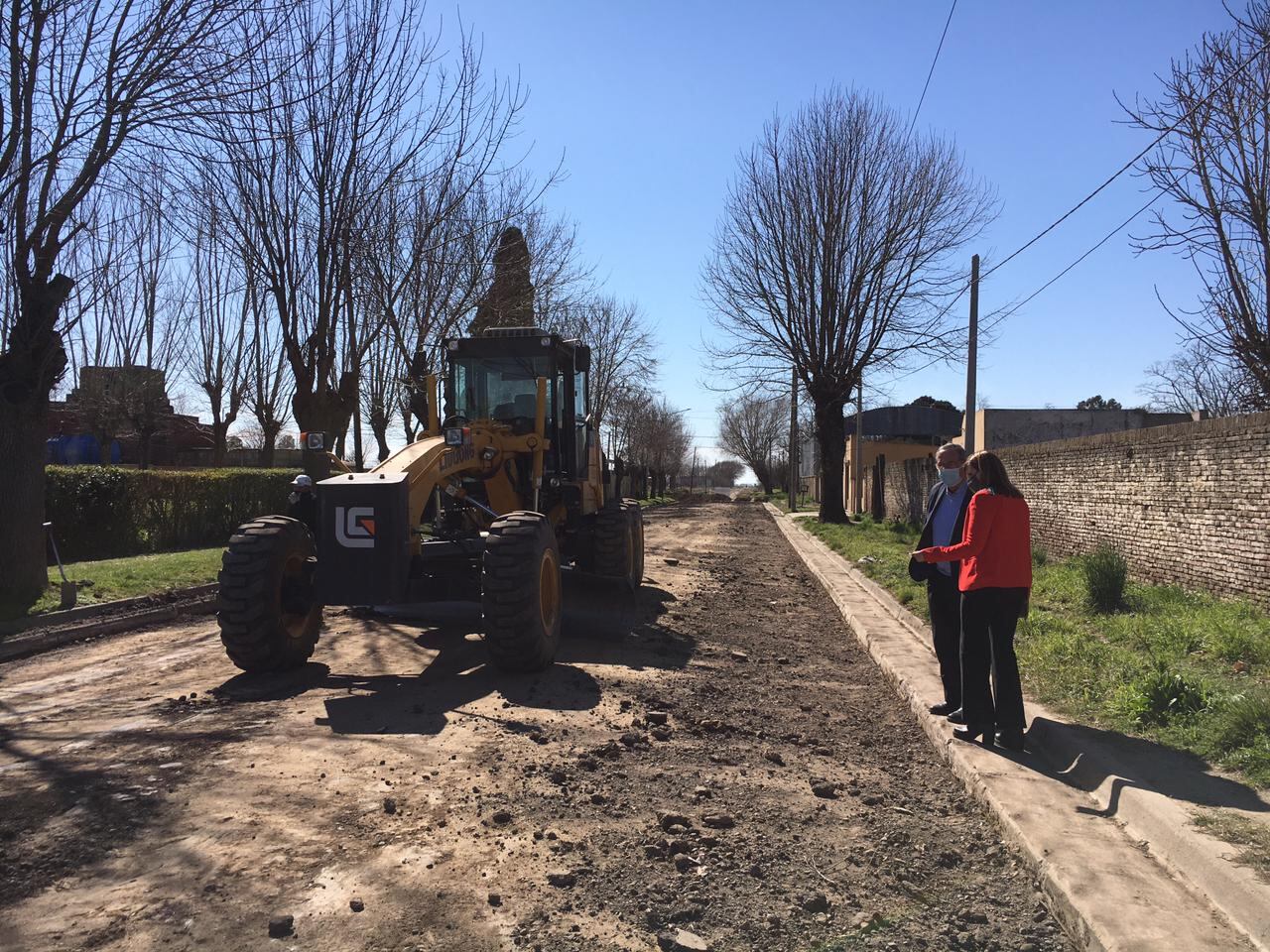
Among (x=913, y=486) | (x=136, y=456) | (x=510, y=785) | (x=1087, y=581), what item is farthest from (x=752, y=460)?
(x=510, y=785)

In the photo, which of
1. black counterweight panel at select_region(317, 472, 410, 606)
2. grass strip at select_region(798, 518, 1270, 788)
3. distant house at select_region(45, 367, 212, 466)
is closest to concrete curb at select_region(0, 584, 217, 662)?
black counterweight panel at select_region(317, 472, 410, 606)

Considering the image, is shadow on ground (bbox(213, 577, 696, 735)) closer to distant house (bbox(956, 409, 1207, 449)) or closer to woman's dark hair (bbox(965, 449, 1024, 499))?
woman's dark hair (bbox(965, 449, 1024, 499))

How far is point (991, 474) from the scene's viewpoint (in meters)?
5.55

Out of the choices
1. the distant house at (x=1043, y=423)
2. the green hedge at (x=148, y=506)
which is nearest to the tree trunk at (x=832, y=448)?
the distant house at (x=1043, y=423)

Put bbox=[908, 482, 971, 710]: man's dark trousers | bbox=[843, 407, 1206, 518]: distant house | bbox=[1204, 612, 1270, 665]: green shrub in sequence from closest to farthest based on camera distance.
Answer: bbox=[908, 482, 971, 710]: man's dark trousers
bbox=[1204, 612, 1270, 665]: green shrub
bbox=[843, 407, 1206, 518]: distant house

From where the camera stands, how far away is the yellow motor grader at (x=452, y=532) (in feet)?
22.6

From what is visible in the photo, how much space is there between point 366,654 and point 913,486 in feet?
73.4

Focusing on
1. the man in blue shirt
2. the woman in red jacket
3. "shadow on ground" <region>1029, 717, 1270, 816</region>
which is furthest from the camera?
A: the man in blue shirt

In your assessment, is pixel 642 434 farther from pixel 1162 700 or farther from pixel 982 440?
pixel 1162 700

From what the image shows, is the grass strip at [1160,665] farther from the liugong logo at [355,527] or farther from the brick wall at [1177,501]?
the liugong logo at [355,527]

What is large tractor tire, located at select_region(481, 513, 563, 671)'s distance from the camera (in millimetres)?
6887

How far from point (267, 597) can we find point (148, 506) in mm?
11375

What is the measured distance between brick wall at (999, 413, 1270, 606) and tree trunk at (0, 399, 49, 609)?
1313 centimetres

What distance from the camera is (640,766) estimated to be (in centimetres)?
524
